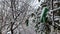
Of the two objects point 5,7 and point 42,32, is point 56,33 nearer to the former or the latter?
point 42,32

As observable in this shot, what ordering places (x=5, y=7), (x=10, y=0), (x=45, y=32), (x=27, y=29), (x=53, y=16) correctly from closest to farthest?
1. (x=53, y=16)
2. (x=45, y=32)
3. (x=10, y=0)
4. (x=5, y=7)
5. (x=27, y=29)

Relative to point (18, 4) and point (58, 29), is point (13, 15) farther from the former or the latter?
point (58, 29)

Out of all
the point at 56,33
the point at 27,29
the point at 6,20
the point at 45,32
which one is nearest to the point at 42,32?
the point at 45,32

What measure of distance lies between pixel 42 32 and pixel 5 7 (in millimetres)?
1591

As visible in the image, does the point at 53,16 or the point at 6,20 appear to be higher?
the point at 53,16

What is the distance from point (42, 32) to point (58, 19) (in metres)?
0.59

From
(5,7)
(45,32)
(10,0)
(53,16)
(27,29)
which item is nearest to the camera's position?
(53,16)

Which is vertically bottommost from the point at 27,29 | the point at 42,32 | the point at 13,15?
the point at 27,29

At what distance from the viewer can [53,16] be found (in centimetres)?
286

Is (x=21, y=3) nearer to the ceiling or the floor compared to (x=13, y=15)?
nearer to the ceiling

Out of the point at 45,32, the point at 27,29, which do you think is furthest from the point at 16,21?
the point at 45,32

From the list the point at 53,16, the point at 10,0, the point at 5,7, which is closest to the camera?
the point at 53,16

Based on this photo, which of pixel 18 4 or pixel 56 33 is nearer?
pixel 56 33

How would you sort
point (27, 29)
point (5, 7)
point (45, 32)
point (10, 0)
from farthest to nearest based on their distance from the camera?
1. point (27, 29)
2. point (5, 7)
3. point (10, 0)
4. point (45, 32)
